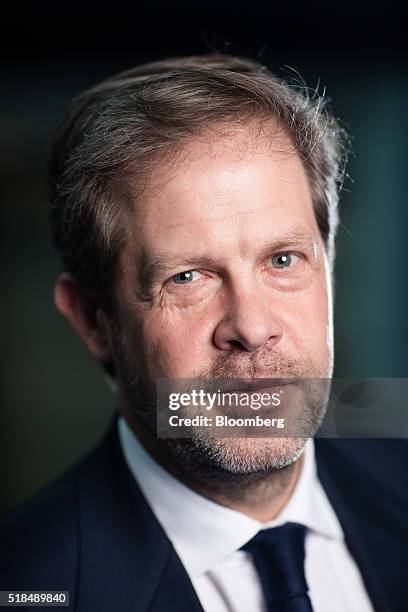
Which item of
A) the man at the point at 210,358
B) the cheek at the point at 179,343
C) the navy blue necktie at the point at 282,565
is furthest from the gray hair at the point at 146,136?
the navy blue necktie at the point at 282,565

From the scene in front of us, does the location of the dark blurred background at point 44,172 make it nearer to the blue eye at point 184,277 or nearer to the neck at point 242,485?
the neck at point 242,485

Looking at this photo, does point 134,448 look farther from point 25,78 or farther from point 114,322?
point 25,78

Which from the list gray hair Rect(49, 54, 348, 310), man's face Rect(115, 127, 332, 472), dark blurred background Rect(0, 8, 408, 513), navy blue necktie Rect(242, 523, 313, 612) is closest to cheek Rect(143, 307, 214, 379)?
man's face Rect(115, 127, 332, 472)

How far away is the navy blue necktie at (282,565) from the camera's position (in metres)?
0.72

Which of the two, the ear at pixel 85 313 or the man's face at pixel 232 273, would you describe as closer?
the man's face at pixel 232 273

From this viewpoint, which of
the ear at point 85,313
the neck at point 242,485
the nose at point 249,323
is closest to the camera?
the nose at point 249,323

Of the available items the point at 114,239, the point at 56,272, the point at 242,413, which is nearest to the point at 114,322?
the point at 114,239

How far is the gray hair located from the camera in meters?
0.76

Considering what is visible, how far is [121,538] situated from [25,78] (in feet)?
3.97

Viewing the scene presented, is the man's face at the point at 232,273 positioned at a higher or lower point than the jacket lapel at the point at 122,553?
higher

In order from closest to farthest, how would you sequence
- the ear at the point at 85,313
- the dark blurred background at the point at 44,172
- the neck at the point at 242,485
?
the neck at the point at 242,485 → the ear at the point at 85,313 → the dark blurred background at the point at 44,172

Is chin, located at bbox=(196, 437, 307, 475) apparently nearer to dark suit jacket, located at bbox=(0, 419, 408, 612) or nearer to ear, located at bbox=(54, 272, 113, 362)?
dark suit jacket, located at bbox=(0, 419, 408, 612)

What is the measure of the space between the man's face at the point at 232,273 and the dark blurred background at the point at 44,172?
0.78 m

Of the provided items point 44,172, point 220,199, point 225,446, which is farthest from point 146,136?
point 44,172
